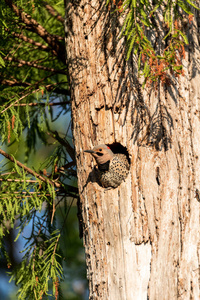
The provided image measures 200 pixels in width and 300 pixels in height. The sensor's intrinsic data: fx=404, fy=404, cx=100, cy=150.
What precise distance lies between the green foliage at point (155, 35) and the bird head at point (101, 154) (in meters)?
0.70

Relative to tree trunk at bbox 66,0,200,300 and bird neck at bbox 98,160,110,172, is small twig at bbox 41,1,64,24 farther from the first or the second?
bird neck at bbox 98,160,110,172

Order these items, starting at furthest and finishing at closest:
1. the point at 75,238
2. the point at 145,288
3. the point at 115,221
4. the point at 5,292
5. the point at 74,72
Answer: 1. the point at 5,292
2. the point at 75,238
3. the point at 74,72
4. the point at 115,221
5. the point at 145,288

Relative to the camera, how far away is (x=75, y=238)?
642cm

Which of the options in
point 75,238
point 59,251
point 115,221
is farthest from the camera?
point 75,238

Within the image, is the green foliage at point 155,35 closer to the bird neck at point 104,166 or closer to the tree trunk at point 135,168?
the tree trunk at point 135,168

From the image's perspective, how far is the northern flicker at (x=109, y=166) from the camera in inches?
136

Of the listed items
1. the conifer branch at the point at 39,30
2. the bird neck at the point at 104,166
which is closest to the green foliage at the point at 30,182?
the conifer branch at the point at 39,30

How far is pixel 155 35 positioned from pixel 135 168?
1.10 meters

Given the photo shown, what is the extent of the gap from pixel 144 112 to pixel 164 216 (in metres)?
0.84

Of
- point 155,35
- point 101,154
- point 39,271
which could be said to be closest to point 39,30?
point 155,35

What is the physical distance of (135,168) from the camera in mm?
3197

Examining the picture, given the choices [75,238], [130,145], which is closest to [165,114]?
[130,145]

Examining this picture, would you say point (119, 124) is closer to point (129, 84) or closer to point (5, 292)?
point (129, 84)

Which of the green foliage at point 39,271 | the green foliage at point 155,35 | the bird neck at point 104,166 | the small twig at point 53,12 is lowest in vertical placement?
the green foliage at point 39,271
